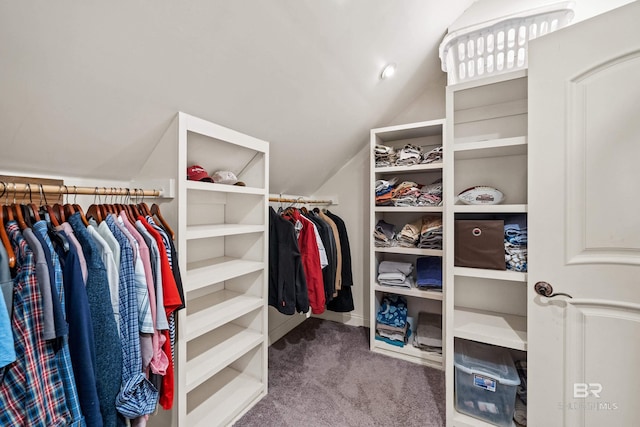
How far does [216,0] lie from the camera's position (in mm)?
966

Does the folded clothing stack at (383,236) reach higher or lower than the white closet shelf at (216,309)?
higher

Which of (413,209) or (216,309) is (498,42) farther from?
(216,309)

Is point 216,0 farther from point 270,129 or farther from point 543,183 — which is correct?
point 543,183

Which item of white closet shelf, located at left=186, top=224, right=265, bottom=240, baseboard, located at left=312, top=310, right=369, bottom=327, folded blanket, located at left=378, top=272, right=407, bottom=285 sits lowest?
baseboard, located at left=312, top=310, right=369, bottom=327

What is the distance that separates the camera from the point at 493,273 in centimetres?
133

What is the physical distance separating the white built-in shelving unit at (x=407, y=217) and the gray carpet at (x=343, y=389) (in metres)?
0.11

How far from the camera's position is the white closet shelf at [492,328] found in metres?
1.29

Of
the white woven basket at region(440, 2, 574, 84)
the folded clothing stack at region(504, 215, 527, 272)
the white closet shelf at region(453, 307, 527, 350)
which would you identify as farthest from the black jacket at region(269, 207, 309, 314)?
the white woven basket at region(440, 2, 574, 84)

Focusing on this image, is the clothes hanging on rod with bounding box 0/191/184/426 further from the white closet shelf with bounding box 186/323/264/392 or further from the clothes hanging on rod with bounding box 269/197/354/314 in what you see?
the clothes hanging on rod with bounding box 269/197/354/314

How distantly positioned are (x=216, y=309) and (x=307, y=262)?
0.71 meters

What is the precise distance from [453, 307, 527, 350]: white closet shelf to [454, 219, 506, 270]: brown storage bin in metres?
0.34

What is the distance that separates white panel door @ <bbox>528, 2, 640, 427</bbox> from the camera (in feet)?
3.38
